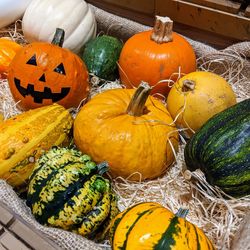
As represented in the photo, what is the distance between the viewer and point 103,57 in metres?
1.76

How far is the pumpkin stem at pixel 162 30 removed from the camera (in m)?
1.59

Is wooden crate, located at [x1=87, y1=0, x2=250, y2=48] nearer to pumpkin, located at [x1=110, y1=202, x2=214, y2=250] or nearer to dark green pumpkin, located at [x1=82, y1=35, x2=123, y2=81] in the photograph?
dark green pumpkin, located at [x1=82, y1=35, x2=123, y2=81]

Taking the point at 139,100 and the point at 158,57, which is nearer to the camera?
the point at 139,100

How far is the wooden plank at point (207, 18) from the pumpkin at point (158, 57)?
0.16 meters

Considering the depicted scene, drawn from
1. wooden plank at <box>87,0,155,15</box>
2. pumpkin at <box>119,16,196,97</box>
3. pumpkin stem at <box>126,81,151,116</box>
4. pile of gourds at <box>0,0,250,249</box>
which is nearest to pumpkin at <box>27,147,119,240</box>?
pile of gourds at <box>0,0,250,249</box>

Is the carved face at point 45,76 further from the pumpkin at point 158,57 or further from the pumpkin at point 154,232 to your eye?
the pumpkin at point 154,232

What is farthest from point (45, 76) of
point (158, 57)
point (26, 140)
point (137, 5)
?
point (137, 5)

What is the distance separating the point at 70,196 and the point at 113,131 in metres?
0.27

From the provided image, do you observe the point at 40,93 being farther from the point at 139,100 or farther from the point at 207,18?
the point at 207,18

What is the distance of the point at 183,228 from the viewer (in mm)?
1023

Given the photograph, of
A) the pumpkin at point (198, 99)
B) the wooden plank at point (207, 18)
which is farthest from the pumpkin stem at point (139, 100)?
the wooden plank at point (207, 18)

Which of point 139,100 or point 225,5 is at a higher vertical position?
point 225,5

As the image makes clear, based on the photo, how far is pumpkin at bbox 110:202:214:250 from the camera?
3.22ft

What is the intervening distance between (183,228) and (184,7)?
1.07 m
